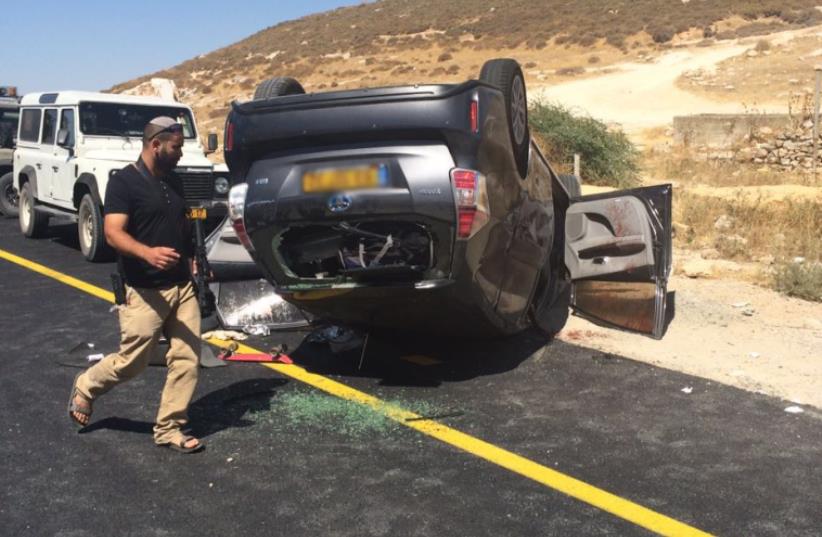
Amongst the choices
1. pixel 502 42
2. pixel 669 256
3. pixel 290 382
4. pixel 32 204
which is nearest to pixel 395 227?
pixel 290 382

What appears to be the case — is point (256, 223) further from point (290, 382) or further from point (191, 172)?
point (191, 172)

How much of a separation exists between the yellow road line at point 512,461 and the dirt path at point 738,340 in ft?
6.30

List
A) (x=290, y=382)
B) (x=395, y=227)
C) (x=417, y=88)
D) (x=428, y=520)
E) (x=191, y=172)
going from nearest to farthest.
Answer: (x=428, y=520)
(x=417, y=88)
(x=395, y=227)
(x=290, y=382)
(x=191, y=172)

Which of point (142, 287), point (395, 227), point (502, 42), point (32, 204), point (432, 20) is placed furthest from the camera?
point (432, 20)

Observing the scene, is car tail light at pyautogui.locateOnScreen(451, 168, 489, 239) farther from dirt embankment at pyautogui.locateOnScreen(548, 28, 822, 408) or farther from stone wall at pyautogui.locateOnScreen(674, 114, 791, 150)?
stone wall at pyautogui.locateOnScreen(674, 114, 791, 150)

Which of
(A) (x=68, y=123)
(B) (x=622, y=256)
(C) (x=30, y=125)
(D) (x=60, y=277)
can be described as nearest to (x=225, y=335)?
(B) (x=622, y=256)

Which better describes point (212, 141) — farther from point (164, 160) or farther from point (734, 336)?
point (734, 336)

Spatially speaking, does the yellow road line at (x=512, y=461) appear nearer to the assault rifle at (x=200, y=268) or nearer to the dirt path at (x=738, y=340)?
the assault rifle at (x=200, y=268)

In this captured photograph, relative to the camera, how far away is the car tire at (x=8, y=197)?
15172mm

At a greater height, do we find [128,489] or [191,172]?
[191,172]

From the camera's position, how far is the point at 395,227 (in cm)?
534

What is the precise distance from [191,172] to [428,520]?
7713 millimetres

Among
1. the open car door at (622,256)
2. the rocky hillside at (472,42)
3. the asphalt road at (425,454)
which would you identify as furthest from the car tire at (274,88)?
the rocky hillside at (472,42)

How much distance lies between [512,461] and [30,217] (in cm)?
1029
